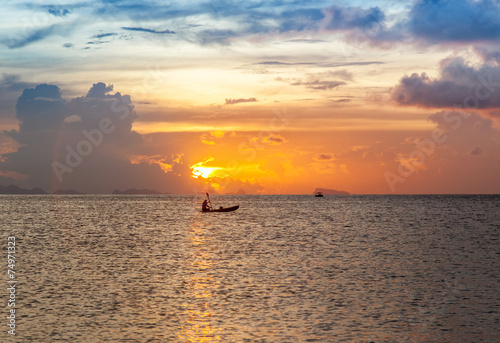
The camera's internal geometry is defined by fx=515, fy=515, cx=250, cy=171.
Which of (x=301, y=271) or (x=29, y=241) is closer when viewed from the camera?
(x=301, y=271)

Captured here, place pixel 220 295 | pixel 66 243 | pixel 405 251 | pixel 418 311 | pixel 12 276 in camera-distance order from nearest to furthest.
Result: pixel 418 311 < pixel 220 295 < pixel 12 276 < pixel 405 251 < pixel 66 243

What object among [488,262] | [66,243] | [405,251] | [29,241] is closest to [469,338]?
[488,262]

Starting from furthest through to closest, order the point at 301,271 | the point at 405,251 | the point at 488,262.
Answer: the point at 405,251
the point at 488,262
the point at 301,271

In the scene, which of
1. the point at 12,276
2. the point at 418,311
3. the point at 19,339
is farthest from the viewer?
the point at 12,276

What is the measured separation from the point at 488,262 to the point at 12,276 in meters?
44.3

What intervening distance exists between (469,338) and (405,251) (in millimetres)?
38462

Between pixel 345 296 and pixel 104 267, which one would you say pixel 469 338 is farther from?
pixel 104 267

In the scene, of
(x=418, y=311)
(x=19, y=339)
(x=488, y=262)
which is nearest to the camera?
(x=19, y=339)

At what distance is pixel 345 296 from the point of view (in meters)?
34.1

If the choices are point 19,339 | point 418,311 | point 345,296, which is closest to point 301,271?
point 345,296

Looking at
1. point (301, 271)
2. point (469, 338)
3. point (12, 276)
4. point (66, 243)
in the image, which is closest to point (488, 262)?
point (301, 271)

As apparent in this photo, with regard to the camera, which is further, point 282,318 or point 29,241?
point 29,241

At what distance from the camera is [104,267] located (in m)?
47.0

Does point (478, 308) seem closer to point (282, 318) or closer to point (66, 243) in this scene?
point (282, 318)
